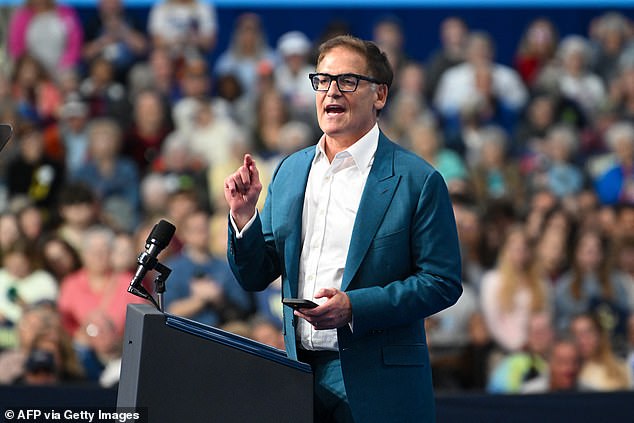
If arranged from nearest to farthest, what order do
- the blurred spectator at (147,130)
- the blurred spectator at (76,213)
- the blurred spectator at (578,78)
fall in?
the blurred spectator at (76,213) < the blurred spectator at (147,130) < the blurred spectator at (578,78)

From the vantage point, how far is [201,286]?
6.57 m

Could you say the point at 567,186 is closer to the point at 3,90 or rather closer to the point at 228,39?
the point at 228,39

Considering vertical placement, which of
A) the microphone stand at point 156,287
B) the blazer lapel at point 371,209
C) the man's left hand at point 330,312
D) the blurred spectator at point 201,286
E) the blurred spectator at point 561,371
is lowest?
the man's left hand at point 330,312

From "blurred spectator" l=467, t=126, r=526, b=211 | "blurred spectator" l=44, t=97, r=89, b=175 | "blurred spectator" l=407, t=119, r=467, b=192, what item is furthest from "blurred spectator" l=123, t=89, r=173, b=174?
"blurred spectator" l=467, t=126, r=526, b=211

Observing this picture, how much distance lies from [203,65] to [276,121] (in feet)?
2.42

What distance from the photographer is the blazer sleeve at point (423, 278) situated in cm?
271

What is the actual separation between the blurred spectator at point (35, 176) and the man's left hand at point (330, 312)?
4.66 m

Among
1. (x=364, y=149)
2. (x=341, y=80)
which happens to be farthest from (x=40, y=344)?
(x=341, y=80)

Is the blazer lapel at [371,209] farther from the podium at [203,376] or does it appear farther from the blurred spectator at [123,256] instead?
the blurred spectator at [123,256]

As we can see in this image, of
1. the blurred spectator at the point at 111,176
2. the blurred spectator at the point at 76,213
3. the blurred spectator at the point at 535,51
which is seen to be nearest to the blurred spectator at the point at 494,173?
the blurred spectator at the point at 535,51

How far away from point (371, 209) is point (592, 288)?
466 cm

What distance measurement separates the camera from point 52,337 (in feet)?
20.1

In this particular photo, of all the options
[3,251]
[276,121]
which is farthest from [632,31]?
[3,251]

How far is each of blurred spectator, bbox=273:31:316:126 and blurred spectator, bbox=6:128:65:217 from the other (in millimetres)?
1709
